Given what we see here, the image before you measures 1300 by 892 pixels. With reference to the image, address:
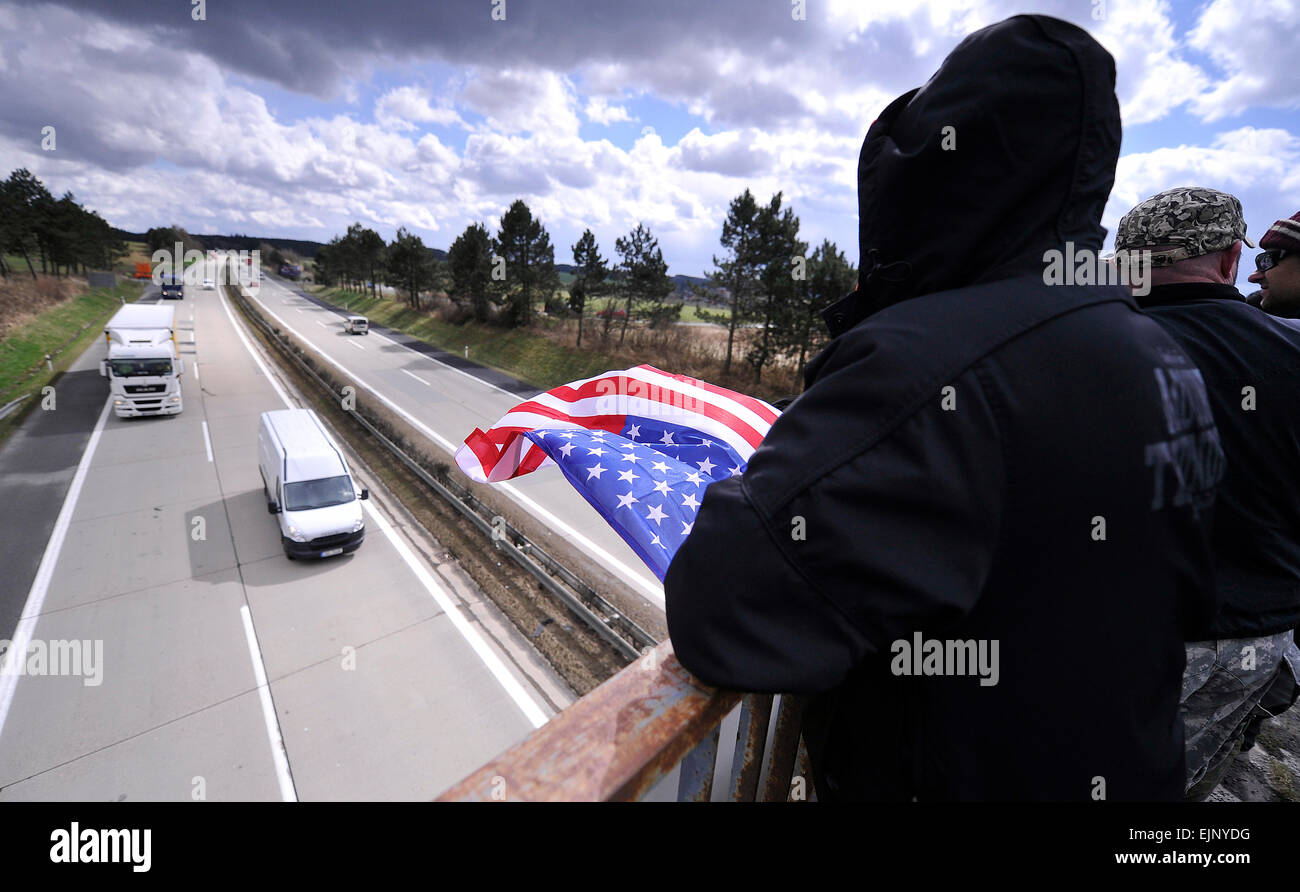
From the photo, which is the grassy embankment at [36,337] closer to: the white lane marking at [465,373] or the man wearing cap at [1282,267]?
the white lane marking at [465,373]

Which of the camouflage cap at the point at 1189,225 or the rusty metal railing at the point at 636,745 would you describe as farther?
the camouflage cap at the point at 1189,225

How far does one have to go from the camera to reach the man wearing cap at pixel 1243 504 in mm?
2021

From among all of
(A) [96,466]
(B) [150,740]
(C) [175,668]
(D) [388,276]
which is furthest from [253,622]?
(D) [388,276]

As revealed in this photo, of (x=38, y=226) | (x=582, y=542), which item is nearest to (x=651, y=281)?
(x=582, y=542)

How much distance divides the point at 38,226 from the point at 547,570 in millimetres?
71053

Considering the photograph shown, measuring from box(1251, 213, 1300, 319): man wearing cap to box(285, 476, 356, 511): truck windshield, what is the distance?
1402 centimetres

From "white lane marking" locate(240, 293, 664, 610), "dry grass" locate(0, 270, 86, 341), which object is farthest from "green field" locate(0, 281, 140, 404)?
"white lane marking" locate(240, 293, 664, 610)

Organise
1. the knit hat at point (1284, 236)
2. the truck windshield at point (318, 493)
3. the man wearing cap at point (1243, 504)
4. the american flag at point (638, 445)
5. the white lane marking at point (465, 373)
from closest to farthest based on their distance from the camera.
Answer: the man wearing cap at point (1243, 504), the knit hat at point (1284, 236), the american flag at point (638, 445), the truck windshield at point (318, 493), the white lane marking at point (465, 373)

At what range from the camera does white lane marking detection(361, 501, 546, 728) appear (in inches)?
342

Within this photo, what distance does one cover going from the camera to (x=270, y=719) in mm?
8164

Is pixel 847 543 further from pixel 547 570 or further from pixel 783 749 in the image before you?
pixel 547 570

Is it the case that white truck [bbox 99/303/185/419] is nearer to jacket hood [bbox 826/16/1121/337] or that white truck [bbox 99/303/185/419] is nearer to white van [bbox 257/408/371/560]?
white van [bbox 257/408/371/560]

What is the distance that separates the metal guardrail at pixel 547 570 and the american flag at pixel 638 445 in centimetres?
480

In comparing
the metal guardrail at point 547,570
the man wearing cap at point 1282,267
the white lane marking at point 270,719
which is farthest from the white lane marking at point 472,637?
the man wearing cap at point 1282,267
